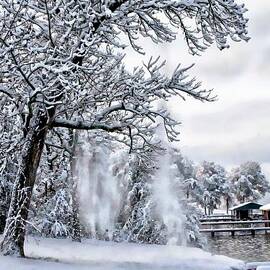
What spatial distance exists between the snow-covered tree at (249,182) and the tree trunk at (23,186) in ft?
250

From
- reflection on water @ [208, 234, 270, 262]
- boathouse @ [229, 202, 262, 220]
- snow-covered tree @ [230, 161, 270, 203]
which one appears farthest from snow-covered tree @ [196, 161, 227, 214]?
reflection on water @ [208, 234, 270, 262]

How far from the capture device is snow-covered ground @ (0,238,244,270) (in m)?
8.03

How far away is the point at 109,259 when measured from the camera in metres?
9.48

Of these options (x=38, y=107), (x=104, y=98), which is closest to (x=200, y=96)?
(x=104, y=98)

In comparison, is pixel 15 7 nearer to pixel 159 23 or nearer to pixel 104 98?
pixel 104 98

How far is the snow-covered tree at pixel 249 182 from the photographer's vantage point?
82.6 metres

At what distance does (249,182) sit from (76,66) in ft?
260

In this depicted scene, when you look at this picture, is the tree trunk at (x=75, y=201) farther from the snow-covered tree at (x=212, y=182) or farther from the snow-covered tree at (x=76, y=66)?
the snow-covered tree at (x=212, y=182)

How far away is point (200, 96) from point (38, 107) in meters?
3.35

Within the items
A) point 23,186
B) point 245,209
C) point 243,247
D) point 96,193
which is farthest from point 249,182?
point 23,186

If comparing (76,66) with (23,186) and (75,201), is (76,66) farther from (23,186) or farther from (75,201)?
(75,201)

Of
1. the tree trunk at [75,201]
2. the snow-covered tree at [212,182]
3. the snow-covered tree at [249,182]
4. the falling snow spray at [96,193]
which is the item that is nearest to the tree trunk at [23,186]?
the tree trunk at [75,201]

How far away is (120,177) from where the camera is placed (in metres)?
24.2

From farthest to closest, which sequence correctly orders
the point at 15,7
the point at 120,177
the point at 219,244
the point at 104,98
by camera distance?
1. the point at 219,244
2. the point at 120,177
3. the point at 104,98
4. the point at 15,7
